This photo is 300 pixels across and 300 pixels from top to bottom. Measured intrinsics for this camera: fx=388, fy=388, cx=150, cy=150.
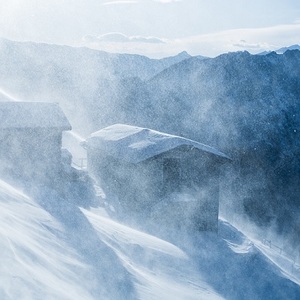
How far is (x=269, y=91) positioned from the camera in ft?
187

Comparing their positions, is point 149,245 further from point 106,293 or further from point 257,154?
point 257,154

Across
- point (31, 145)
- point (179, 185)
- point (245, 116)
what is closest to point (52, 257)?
point (179, 185)

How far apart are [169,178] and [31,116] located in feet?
21.2

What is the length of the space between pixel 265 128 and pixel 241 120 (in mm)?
3239

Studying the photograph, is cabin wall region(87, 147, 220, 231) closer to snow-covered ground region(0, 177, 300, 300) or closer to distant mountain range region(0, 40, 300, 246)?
snow-covered ground region(0, 177, 300, 300)

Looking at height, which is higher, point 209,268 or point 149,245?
point 149,245

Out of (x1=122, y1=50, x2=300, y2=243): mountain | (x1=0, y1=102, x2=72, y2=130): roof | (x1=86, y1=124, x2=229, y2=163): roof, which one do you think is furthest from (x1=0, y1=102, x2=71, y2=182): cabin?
(x1=122, y1=50, x2=300, y2=243): mountain

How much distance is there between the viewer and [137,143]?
15.7 m

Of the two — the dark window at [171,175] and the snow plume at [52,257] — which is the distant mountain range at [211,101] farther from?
the snow plume at [52,257]

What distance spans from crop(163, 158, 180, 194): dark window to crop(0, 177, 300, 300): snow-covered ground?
80.1 inches

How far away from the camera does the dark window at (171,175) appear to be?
49.3ft

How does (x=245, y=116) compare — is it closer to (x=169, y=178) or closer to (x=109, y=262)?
(x=169, y=178)

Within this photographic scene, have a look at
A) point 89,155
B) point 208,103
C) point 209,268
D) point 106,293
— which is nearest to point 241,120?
point 208,103

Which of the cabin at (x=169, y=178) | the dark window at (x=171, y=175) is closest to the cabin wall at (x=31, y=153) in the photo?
the cabin at (x=169, y=178)
